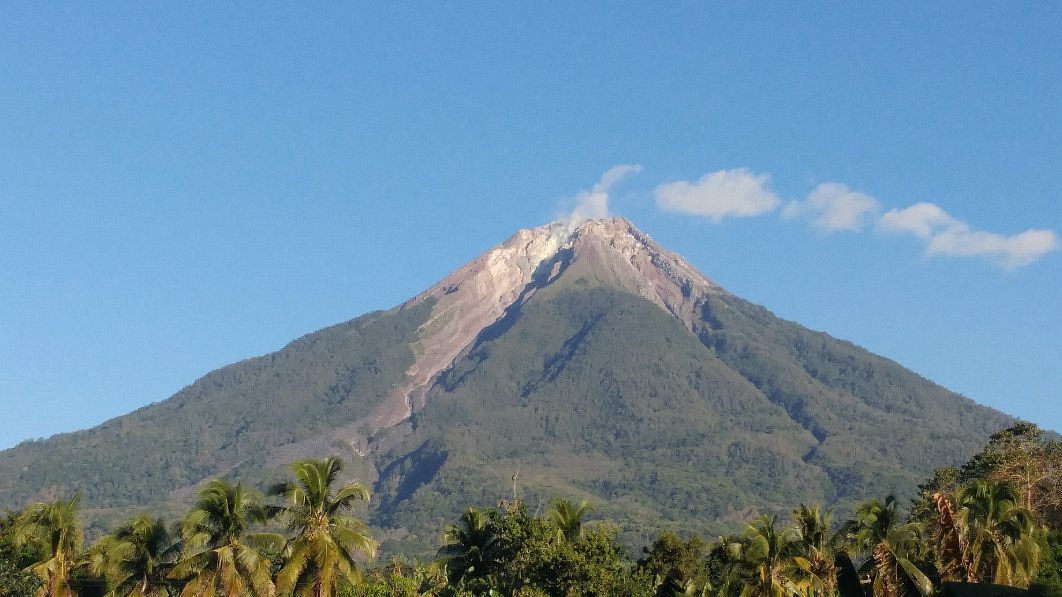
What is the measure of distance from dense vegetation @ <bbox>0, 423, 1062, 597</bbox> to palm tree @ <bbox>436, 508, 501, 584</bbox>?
69 mm

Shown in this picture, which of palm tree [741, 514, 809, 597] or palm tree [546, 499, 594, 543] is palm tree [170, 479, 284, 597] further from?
palm tree [741, 514, 809, 597]

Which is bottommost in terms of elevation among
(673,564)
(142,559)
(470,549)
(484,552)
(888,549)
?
(673,564)

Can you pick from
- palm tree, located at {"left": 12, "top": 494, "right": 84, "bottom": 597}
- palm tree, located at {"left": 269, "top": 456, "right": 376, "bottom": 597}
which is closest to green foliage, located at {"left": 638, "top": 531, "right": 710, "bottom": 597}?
palm tree, located at {"left": 12, "top": 494, "right": 84, "bottom": 597}

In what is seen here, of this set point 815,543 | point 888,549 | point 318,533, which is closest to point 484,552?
point 815,543

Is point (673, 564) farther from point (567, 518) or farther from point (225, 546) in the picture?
point (225, 546)

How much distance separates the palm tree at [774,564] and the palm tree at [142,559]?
24.1 m

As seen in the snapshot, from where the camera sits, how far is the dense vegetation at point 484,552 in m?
43.6

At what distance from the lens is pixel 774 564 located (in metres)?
53.0

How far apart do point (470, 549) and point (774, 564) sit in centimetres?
1501

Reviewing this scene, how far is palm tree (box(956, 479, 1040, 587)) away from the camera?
170ft

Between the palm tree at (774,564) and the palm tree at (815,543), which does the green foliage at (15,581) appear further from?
the palm tree at (815,543)

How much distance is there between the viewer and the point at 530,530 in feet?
179

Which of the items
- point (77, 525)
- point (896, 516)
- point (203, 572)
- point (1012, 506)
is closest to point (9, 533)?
point (77, 525)

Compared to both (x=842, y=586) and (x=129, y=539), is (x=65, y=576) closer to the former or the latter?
(x=129, y=539)
